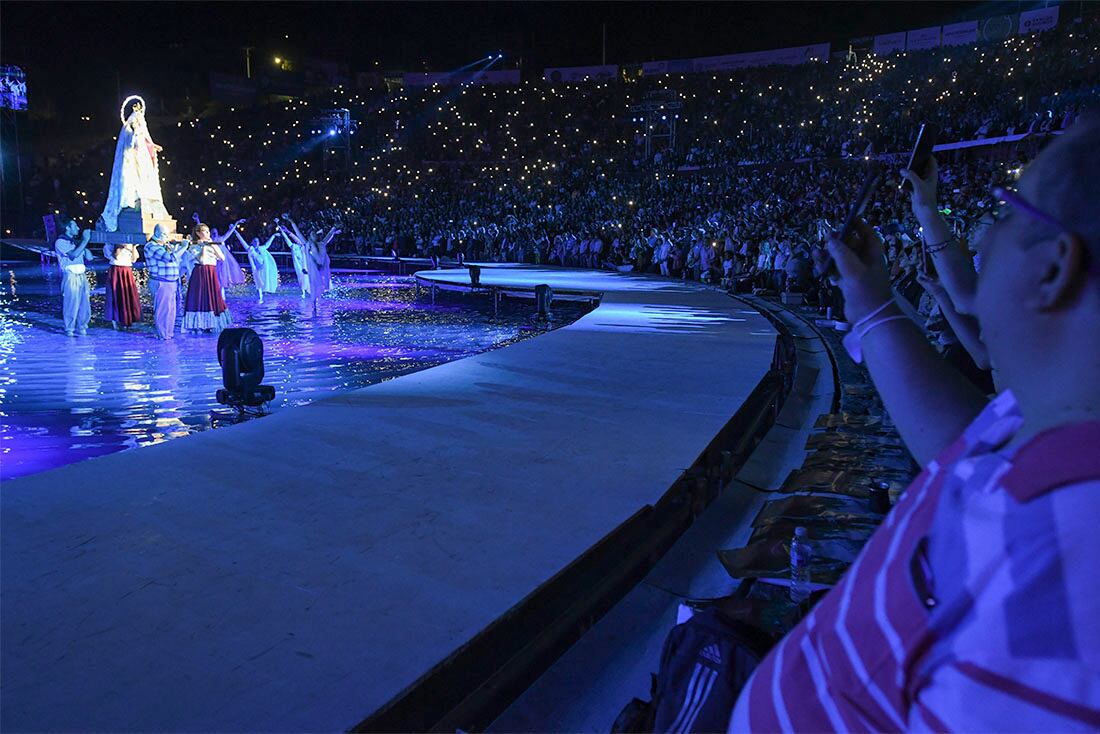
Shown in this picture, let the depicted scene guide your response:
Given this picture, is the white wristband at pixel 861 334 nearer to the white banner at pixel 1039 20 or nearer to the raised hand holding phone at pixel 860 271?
the raised hand holding phone at pixel 860 271

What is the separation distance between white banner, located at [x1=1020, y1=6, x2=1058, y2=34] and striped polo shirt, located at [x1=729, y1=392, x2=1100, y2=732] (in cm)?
4017

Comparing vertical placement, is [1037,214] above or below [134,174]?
below

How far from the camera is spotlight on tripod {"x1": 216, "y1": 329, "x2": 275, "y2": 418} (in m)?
5.54

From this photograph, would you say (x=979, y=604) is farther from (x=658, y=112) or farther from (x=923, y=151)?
(x=658, y=112)

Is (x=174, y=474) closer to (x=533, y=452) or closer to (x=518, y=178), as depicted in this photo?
(x=533, y=452)

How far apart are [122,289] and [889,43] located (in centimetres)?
3951

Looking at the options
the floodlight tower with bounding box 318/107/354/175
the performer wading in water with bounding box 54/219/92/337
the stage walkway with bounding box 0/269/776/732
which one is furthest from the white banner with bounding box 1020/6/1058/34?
the performer wading in water with bounding box 54/219/92/337

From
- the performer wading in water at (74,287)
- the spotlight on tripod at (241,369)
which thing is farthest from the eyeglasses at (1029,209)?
the performer wading in water at (74,287)

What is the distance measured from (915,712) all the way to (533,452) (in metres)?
3.60

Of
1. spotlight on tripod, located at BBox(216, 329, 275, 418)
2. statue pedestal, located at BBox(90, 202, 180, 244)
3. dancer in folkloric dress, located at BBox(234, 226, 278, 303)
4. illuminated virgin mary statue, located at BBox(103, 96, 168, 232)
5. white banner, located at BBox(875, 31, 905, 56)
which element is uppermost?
white banner, located at BBox(875, 31, 905, 56)

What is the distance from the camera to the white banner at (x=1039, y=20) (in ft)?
106

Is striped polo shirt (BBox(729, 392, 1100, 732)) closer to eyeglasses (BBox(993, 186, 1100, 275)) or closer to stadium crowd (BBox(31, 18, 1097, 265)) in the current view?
eyeglasses (BBox(993, 186, 1100, 275))

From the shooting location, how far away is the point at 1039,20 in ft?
107

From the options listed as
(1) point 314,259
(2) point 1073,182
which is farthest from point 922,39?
(2) point 1073,182
